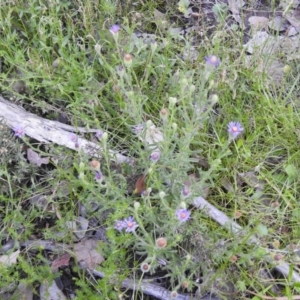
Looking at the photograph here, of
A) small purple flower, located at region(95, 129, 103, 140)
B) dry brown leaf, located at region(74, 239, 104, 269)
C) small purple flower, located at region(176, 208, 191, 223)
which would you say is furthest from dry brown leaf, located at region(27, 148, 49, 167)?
small purple flower, located at region(176, 208, 191, 223)

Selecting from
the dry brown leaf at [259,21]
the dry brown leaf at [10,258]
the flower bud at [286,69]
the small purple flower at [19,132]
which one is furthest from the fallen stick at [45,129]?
the dry brown leaf at [259,21]

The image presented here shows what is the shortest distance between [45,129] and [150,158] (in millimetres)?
576

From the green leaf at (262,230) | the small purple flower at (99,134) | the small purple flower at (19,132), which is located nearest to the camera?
the green leaf at (262,230)

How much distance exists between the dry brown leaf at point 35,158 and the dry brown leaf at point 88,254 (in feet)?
1.34

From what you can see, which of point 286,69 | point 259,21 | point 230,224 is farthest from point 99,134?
point 259,21

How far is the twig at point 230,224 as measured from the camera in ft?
6.58

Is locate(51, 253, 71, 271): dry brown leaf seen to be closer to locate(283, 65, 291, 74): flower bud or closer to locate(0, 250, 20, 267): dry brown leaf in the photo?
locate(0, 250, 20, 267): dry brown leaf

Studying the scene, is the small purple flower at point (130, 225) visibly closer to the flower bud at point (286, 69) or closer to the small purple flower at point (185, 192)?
the small purple flower at point (185, 192)

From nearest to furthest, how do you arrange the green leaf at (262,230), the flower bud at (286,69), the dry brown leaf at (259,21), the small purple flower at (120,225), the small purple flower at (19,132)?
1. the small purple flower at (120,225)
2. the green leaf at (262,230)
3. the small purple flower at (19,132)
4. the flower bud at (286,69)
5. the dry brown leaf at (259,21)

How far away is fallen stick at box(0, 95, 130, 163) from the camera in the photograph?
2.26 m

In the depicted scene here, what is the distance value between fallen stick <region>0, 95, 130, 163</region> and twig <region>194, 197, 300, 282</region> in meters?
0.39

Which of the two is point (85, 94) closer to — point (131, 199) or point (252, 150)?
point (131, 199)

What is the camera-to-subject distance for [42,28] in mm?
2494

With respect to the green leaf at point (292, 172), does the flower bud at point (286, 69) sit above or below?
above
